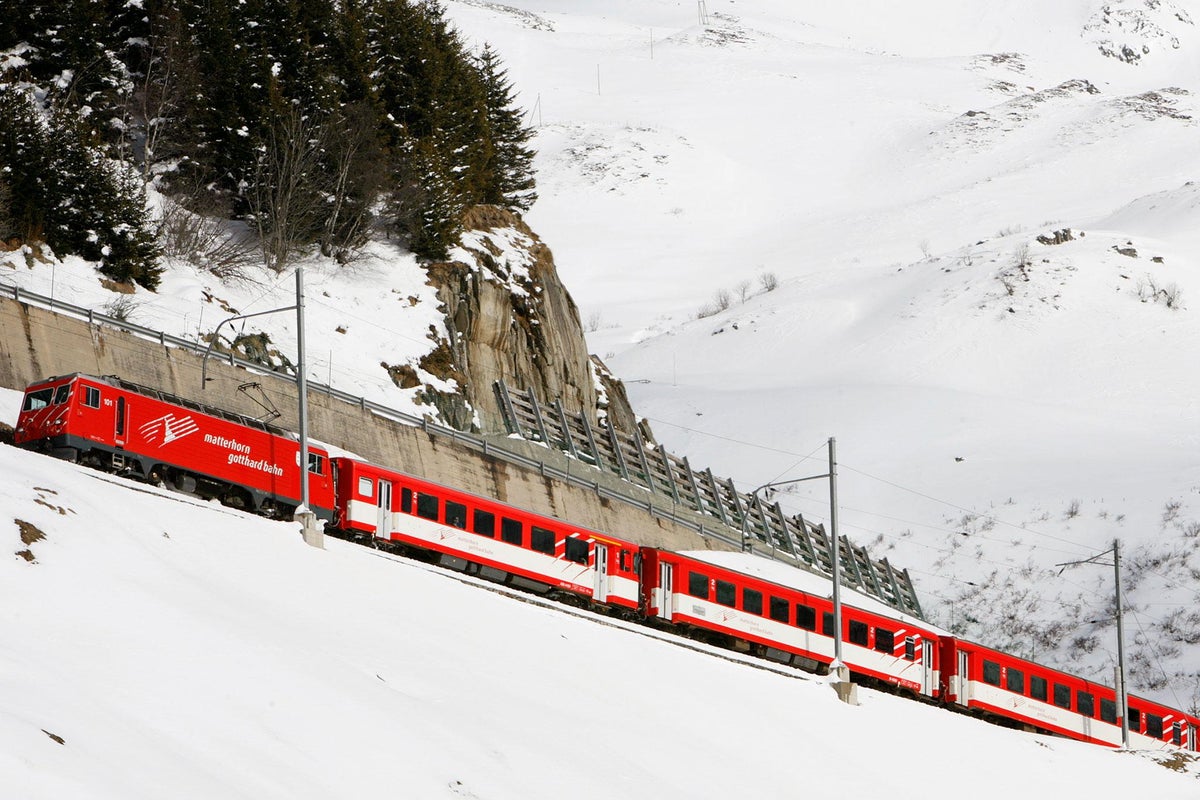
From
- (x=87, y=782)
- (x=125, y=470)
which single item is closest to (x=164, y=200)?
(x=125, y=470)

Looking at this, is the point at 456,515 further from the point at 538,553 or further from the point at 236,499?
the point at 236,499

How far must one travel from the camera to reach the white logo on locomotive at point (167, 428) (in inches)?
1248

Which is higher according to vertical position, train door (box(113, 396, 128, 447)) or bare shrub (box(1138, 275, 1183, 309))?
train door (box(113, 396, 128, 447))

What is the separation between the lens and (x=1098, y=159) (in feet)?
563

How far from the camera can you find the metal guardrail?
4641 cm

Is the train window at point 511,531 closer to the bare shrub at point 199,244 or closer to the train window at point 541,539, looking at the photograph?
the train window at point 541,539

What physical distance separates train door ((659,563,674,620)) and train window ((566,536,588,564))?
2.13m

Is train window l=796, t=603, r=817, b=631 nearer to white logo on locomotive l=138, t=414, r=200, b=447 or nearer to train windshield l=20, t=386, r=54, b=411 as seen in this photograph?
white logo on locomotive l=138, t=414, r=200, b=447

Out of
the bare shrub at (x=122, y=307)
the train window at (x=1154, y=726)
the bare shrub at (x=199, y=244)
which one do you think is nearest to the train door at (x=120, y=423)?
the bare shrub at (x=122, y=307)

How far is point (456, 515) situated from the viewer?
36.0m

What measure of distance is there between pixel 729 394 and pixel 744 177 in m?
87.2

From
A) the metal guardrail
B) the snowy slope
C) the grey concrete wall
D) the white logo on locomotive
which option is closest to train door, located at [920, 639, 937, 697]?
the grey concrete wall

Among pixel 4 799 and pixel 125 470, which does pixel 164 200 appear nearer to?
pixel 125 470

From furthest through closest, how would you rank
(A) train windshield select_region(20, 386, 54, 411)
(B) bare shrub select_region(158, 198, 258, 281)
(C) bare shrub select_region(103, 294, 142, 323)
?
(B) bare shrub select_region(158, 198, 258, 281)
(C) bare shrub select_region(103, 294, 142, 323)
(A) train windshield select_region(20, 386, 54, 411)
